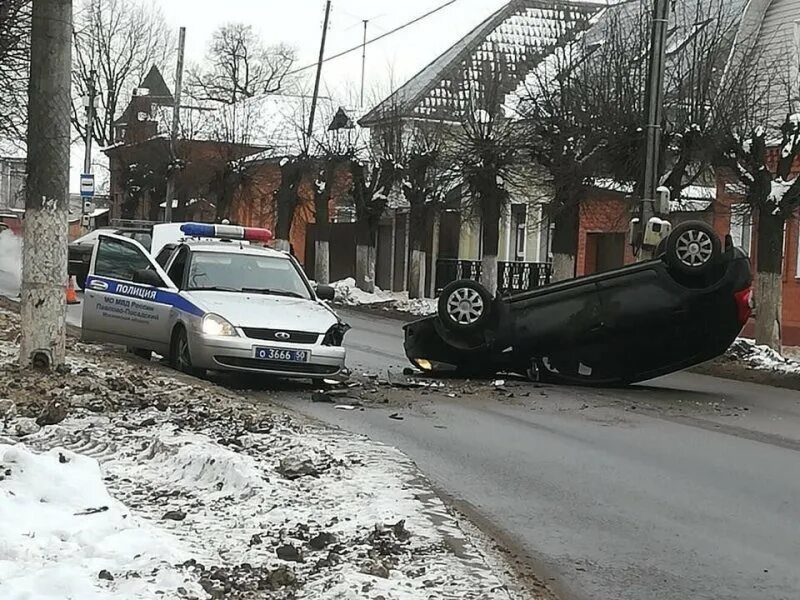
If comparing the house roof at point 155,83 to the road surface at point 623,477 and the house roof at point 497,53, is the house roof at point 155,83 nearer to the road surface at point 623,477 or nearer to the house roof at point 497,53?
the house roof at point 497,53

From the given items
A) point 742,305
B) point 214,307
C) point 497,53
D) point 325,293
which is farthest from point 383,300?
point 214,307

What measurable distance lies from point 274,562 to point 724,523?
3.34 meters

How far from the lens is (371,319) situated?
28.2m

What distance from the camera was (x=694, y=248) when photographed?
1409cm

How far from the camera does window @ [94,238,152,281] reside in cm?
1509

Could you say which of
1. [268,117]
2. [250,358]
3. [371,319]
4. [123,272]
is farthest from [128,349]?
[268,117]

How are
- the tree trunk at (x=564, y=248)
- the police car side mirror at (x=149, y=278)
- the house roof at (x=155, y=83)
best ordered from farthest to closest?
the house roof at (x=155, y=83)
the tree trunk at (x=564, y=248)
the police car side mirror at (x=149, y=278)

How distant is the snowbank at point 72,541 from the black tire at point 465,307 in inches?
320

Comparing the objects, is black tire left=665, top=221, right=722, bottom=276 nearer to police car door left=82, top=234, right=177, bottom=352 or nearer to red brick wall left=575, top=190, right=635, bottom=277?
police car door left=82, top=234, right=177, bottom=352

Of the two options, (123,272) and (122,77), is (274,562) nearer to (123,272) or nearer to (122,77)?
(123,272)

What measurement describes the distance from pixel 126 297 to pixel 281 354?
2974 millimetres

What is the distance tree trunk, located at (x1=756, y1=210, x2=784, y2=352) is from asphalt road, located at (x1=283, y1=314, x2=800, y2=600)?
16.0ft

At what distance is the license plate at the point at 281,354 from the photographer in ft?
42.1

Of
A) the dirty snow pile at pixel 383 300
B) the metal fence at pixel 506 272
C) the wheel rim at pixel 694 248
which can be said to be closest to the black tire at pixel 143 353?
the wheel rim at pixel 694 248
